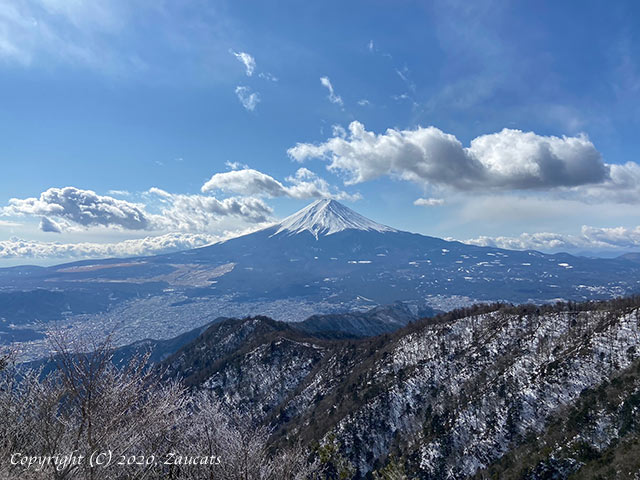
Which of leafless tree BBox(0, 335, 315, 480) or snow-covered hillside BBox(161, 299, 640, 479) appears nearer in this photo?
leafless tree BBox(0, 335, 315, 480)

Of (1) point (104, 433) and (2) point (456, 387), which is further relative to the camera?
(2) point (456, 387)

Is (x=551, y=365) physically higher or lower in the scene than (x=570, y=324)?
lower

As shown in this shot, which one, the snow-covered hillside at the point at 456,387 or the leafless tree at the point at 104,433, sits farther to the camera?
the snow-covered hillside at the point at 456,387

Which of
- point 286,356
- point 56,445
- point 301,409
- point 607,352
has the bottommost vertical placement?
point 301,409

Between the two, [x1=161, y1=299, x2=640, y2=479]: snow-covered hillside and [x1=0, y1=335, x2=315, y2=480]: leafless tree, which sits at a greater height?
[x1=0, y1=335, x2=315, y2=480]: leafless tree

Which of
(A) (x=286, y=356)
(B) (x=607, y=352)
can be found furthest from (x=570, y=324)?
(A) (x=286, y=356)

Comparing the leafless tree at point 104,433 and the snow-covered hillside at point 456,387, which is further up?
the leafless tree at point 104,433

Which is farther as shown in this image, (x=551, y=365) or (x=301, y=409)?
(x=301, y=409)

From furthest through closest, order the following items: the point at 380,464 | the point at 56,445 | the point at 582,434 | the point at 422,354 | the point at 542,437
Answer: the point at 422,354 < the point at 380,464 < the point at 542,437 < the point at 582,434 < the point at 56,445

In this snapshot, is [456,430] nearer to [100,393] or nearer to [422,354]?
[422,354]

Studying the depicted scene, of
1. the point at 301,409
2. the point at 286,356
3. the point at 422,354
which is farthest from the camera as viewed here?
the point at 286,356

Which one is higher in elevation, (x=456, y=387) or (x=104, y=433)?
(x=104, y=433)
